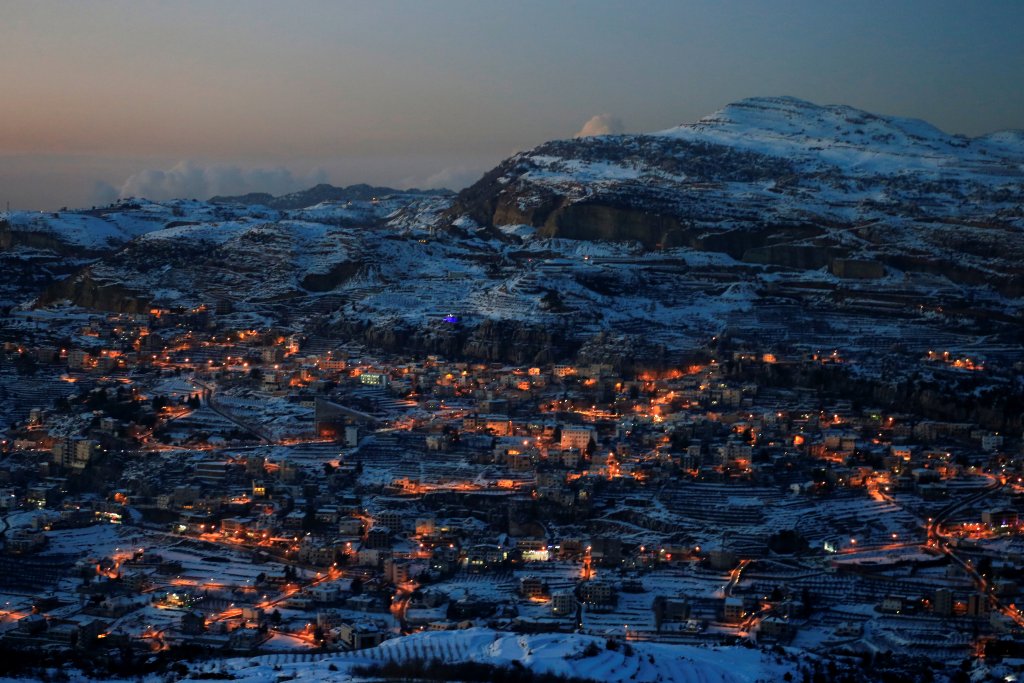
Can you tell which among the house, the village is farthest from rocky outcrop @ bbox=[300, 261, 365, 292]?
the house

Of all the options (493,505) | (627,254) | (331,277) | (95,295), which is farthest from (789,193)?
(493,505)

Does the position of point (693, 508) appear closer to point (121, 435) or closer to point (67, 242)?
point (121, 435)

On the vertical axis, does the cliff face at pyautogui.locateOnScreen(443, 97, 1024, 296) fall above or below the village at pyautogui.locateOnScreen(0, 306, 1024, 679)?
above

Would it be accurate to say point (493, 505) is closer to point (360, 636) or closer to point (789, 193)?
point (360, 636)

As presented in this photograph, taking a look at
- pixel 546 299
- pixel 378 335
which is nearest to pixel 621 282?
pixel 546 299

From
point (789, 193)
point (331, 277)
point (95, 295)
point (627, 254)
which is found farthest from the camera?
point (789, 193)

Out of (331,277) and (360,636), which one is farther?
(331,277)

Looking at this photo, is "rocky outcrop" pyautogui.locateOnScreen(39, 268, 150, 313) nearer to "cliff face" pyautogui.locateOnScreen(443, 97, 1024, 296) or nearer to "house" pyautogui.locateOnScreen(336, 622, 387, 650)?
"cliff face" pyautogui.locateOnScreen(443, 97, 1024, 296)

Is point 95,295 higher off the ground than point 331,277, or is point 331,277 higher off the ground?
point 331,277
